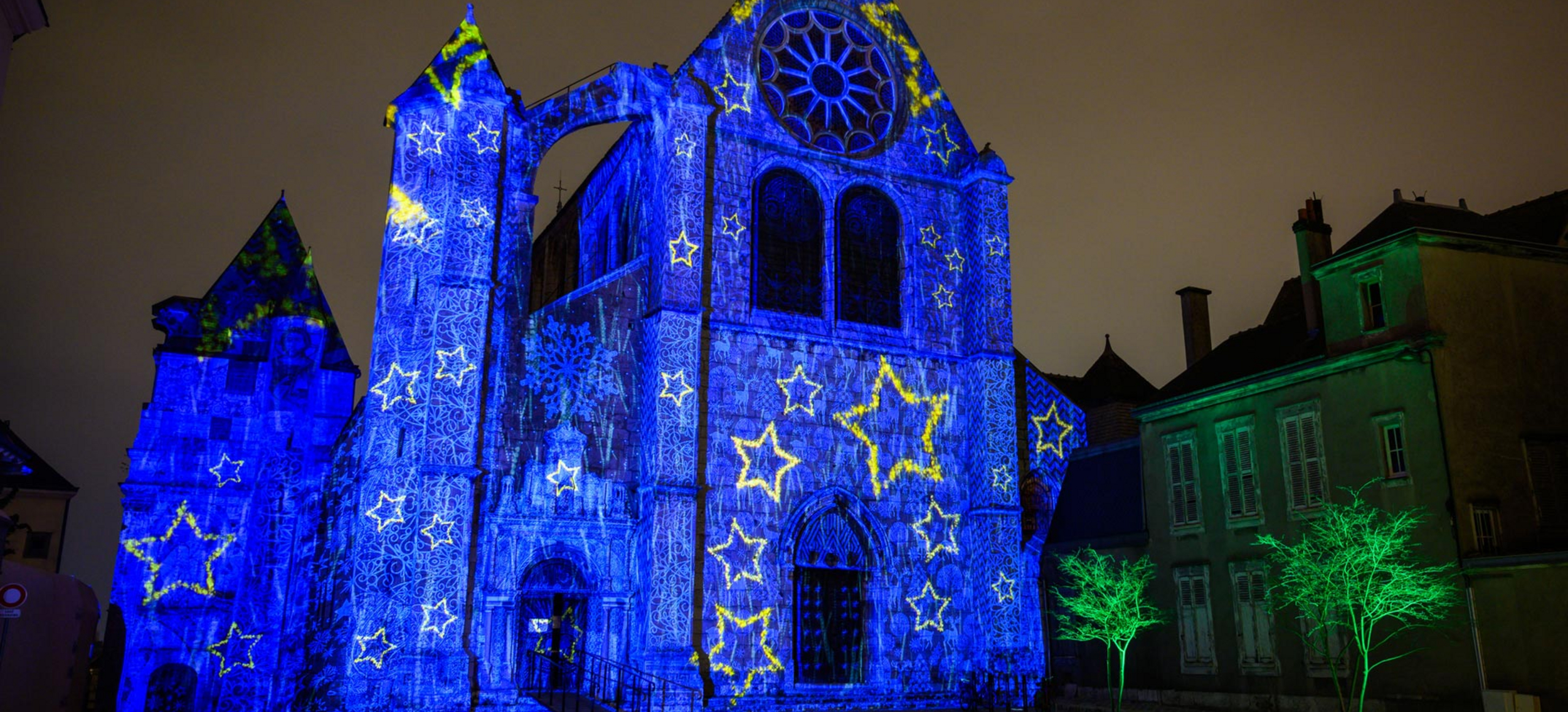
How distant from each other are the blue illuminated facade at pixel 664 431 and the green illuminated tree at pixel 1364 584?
548cm

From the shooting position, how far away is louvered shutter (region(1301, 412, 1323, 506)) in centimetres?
2142

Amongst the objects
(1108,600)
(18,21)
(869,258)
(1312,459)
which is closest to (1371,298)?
(1312,459)

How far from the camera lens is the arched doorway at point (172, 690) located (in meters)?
23.4

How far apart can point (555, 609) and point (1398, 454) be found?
15.0 meters

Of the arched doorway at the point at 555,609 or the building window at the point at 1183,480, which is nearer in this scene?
the arched doorway at the point at 555,609

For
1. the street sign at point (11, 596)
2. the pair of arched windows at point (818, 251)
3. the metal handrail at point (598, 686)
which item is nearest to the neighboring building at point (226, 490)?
the metal handrail at point (598, 686)

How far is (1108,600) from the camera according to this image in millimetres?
23062

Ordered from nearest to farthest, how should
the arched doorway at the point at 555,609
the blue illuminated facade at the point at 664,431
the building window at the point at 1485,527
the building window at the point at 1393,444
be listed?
1. the building window at the point at 1485,527
2. the blue illuminated facade at the point at 664,431
3. the building window at the point at 1393,444
4. the arched doorway at the point at 555,609

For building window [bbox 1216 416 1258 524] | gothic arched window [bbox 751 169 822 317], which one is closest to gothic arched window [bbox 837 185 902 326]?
gothic arched window [bbox 751 169 822 317]

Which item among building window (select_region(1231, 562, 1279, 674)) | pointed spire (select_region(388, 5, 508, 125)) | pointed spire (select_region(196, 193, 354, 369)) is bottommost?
building window (select_region(1231, 562, 1279, 674))

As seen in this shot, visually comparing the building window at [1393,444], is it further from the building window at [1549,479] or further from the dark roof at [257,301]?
the dark roof at [257,301]

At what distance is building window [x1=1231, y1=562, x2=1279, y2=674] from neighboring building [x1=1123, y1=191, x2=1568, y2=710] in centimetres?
4

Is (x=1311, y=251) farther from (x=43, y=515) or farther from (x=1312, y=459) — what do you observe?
(x=43, y=515)

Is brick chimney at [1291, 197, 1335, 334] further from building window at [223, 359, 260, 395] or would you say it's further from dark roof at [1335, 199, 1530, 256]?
building window at [223, 359, 260, 395]
